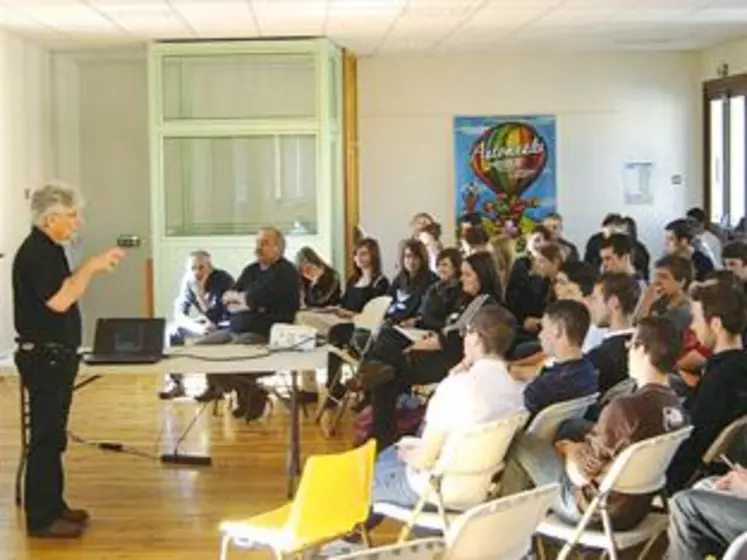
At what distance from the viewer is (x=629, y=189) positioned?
42.9 ft

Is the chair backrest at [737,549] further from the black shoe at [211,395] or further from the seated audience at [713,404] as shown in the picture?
the black shoe at [211,395]

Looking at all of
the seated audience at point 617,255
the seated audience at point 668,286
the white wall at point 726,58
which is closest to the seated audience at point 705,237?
the seated audience at point 617,255

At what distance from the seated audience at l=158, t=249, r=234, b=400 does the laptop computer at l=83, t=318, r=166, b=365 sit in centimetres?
279

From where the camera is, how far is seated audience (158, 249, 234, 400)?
9.06 metres

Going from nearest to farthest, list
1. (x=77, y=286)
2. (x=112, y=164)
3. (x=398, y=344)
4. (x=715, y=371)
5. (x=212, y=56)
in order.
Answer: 1. (x=715, y=371)
2. (x=77, y=286)
3. (x=398, y=344)
4. (x=212, y=56)
5. (x=112, y=164)

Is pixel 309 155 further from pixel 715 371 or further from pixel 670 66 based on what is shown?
pixel 715 371

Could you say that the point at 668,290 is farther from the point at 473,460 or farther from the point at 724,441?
the point at 473,460

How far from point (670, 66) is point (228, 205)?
16.2ft

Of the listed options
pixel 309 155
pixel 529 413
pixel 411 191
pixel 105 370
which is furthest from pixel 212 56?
pixel 529 413

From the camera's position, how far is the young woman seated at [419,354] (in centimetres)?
703

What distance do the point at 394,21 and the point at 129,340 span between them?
5.06 meters

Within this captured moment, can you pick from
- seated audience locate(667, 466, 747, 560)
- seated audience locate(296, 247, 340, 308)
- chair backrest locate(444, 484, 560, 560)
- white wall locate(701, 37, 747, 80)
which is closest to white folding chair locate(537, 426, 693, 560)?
seated audience locate(667, 466, 747, 560)

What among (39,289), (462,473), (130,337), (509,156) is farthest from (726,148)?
(462,473)

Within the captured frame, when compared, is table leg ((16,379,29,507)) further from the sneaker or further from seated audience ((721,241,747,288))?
seated audience ((721,241,747,288))
